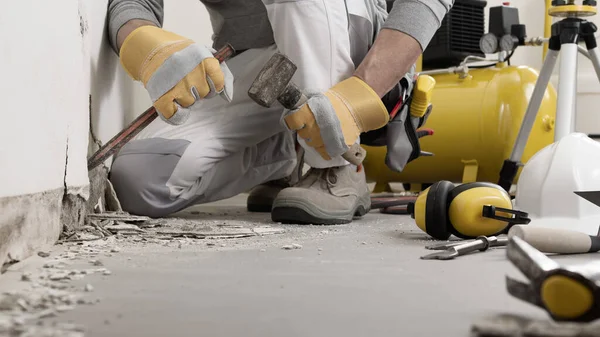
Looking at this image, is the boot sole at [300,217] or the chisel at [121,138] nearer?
the chisel at [121,138]

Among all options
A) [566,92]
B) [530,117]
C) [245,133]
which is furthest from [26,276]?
[530,117]

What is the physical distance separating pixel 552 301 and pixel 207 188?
125 cm

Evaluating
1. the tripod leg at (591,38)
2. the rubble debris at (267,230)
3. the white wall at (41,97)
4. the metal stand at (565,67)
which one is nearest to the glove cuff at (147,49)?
the white wall at (41,97)

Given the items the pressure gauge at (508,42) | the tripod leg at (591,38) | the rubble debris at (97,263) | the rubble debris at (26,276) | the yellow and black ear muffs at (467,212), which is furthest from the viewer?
the pressure gauge at (508,42)

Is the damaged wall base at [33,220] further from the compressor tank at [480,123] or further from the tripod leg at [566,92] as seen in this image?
the compressor tank at [480,123]

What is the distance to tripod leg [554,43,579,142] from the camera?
1.85 metres

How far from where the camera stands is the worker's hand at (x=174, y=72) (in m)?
1.33

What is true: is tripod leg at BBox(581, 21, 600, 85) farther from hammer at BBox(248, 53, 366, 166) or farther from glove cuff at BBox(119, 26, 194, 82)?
glove cuff at BBox(119, 26, 194, 82)

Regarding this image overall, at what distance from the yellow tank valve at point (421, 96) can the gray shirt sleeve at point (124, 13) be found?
672mm

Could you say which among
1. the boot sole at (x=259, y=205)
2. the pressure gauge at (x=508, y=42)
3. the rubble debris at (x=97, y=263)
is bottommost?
the boot sole at (x=259, y=205)

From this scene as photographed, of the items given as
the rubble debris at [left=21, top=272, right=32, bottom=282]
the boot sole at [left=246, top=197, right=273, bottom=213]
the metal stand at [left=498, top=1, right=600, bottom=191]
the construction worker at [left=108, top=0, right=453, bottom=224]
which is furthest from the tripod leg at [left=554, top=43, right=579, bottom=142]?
the rubble debris at [left=21, top=272, right=32, bottom=282]

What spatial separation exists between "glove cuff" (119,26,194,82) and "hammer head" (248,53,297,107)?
0.18 metres

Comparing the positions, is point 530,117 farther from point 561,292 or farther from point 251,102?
point 561,292

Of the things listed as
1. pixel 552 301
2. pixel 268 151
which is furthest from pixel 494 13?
Answer: pixel 552 301
